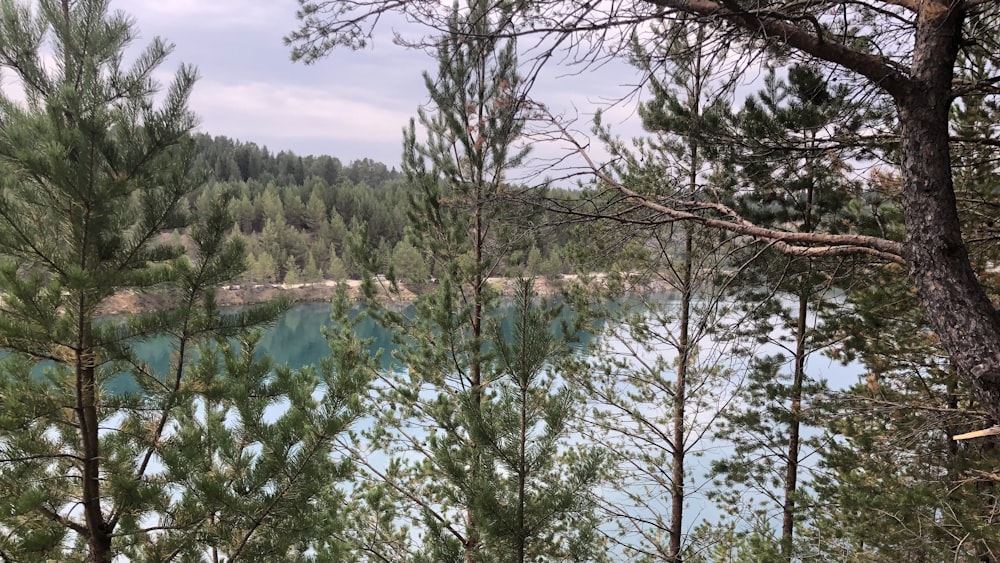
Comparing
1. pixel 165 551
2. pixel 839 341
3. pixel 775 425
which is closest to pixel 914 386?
pixel 839 341

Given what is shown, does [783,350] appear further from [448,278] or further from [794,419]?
[448,278]

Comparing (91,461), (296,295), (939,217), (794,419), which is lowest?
(794,419)

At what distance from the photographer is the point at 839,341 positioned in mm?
5477

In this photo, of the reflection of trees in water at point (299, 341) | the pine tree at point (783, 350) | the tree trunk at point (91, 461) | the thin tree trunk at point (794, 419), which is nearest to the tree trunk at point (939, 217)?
the pine tree at point (783, 350)

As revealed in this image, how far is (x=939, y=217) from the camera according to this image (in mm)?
1511

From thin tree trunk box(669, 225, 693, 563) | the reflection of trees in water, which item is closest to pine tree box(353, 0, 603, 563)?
thin tree trunk box(669, 225, 693, 563)

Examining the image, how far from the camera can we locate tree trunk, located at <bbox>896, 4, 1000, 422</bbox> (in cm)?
146

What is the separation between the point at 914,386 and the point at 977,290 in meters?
4.58

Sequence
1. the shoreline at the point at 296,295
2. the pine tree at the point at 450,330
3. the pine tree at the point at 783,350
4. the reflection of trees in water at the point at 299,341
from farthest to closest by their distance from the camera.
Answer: the reflection of trees in water at the point at 299,341, the pine tree at the point at 783,350, the pine tree at the point at 450,330, the shoreline at the point at 296,295

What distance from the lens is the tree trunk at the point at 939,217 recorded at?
146 centimetres

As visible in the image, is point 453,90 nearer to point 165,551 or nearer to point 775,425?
point 165,551

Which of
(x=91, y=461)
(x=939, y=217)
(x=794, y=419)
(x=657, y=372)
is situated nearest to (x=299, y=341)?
(x=657, y=372)

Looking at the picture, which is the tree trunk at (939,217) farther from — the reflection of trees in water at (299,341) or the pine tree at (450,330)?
the reflection of trees in water at (299,341)

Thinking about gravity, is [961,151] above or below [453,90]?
below
